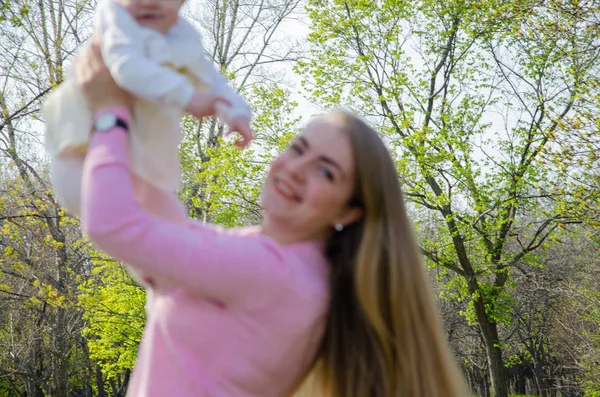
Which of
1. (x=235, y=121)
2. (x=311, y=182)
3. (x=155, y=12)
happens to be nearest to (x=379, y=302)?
(x=311, y=182)

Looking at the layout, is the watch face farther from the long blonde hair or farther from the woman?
the long blonde hair

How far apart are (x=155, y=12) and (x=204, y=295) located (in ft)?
2.17

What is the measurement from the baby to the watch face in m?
0.05

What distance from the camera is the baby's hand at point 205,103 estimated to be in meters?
1.53

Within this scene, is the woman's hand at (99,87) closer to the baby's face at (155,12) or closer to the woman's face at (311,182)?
the baby's face at (155,12)

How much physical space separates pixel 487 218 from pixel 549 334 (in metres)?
14.6

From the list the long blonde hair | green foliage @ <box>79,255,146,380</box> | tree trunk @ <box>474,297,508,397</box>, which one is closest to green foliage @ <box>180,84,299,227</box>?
green foliage @ <box>79,255,146,380</box>

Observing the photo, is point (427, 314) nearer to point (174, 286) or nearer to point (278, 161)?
point (278, 161)

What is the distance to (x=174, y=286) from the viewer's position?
4.88 feet

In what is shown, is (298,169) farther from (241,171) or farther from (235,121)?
(241,171)

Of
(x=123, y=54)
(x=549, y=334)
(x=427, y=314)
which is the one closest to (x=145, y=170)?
(x=123, y=54)

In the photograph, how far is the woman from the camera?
4.51 ft

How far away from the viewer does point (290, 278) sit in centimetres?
152

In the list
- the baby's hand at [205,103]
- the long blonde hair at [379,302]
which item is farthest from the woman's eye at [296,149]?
the baby's hand at [205,103]
